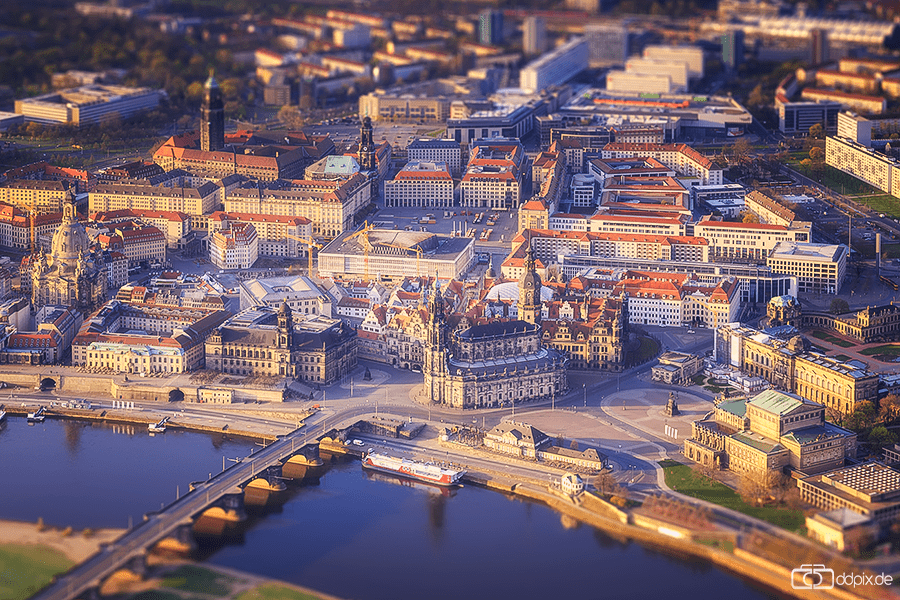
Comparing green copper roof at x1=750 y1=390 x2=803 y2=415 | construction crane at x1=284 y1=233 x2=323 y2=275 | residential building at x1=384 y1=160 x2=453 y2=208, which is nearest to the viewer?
green copper roof at x1=750 y1=390 x2=803 y2=415

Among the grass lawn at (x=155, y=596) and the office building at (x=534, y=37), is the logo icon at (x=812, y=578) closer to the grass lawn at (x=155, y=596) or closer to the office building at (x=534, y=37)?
the grass lawn at (x=155, y=596)

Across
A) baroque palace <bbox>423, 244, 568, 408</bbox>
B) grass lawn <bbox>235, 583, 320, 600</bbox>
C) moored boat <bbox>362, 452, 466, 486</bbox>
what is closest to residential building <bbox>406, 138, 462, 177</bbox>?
baroque palace <bbox>423, 244, 568, 408</bbox>

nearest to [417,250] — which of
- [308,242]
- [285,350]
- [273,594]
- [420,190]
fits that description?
[308,242]

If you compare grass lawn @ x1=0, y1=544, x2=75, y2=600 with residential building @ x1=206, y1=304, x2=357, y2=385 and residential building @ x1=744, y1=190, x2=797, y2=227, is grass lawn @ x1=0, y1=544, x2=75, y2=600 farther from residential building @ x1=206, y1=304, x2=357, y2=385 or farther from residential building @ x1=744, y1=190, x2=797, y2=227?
residential building @ x1=744, y1=190, x2=797, y2=227

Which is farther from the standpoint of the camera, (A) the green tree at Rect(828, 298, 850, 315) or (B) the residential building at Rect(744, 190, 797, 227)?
(B) the residential building at Rect(744, 190, 797, 227)

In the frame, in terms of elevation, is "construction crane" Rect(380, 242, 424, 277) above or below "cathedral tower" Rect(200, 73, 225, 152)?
below

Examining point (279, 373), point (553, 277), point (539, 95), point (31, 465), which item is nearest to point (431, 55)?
point (539, 95)

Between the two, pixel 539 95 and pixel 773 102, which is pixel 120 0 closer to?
pixel 539 95
